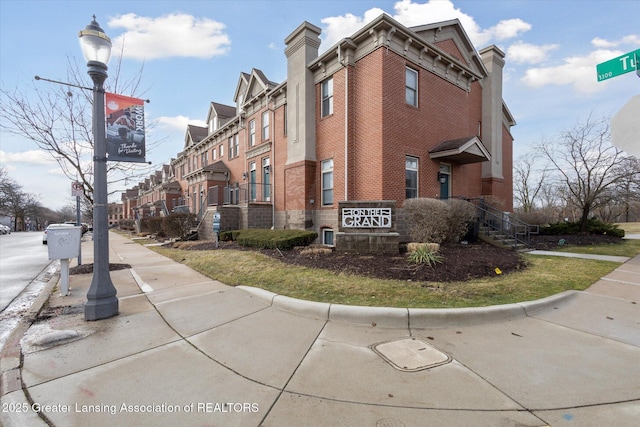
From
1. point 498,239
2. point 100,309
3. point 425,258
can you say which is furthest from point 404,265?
point 498,239

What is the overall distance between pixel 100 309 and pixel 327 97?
11928 millimetres

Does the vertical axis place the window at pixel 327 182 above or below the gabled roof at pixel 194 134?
below

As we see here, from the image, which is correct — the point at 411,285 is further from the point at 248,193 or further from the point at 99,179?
the point at 248,193

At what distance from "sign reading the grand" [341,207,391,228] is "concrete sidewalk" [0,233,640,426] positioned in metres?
4.45

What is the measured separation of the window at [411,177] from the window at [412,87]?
2.48m

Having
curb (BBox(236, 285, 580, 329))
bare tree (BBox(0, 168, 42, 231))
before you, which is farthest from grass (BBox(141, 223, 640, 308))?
bare tree (BBox(0, 168, 42, 231))

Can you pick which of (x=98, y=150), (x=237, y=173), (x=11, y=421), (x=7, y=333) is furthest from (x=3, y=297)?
(x=237, y=173)

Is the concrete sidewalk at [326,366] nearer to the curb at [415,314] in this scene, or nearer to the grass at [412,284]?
the curb at [415,314]

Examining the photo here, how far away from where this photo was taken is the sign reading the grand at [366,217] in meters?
8.80

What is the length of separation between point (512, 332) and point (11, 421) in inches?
210

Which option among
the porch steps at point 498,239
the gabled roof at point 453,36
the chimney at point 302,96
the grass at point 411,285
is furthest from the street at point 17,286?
the gabled roof at point 453,36

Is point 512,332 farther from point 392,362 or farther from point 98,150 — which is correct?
point 98,150

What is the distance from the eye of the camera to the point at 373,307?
447 centimetres

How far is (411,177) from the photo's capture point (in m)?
12.6
